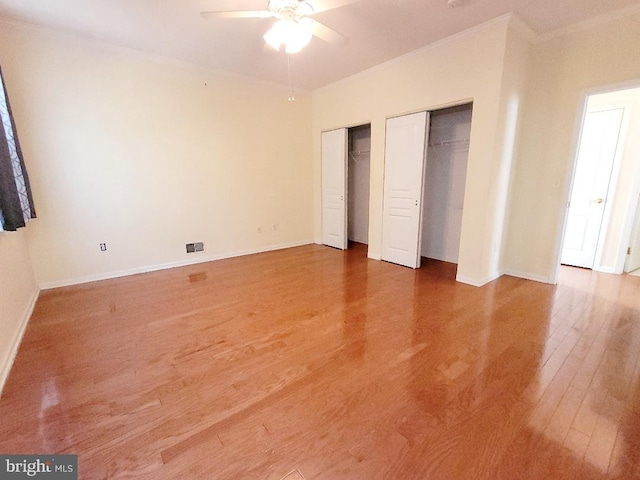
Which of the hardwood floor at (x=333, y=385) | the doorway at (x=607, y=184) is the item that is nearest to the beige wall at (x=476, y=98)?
the hardwood floor at (x=333, y=385)

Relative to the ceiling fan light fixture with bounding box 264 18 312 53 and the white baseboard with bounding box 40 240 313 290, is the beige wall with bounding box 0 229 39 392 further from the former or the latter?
the ceiling fan light fixture with bounding box 264 18 312 53

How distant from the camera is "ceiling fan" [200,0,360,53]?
6.86 feet

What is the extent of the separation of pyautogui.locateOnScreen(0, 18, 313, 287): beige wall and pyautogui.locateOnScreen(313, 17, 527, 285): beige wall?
188 centimetres

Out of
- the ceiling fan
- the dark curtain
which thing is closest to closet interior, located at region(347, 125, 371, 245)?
the ceiling fan

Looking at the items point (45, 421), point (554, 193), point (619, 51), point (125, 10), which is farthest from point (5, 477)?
point (619, 51)

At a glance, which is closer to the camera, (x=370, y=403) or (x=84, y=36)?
(x=370, y=403)

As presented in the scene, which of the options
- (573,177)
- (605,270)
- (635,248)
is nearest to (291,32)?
(573,177)

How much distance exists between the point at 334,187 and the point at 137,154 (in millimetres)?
2971

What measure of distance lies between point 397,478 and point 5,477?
168cm

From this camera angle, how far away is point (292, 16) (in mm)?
2150

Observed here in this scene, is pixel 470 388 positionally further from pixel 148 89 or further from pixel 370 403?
pixel 148 89

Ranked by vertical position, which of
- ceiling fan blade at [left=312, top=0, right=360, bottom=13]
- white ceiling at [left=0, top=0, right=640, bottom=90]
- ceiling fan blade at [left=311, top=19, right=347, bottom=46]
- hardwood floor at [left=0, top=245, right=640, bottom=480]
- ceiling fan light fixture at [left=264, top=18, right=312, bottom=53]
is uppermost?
white ceiling at [left=0, top=0, right=640, bottom=90]

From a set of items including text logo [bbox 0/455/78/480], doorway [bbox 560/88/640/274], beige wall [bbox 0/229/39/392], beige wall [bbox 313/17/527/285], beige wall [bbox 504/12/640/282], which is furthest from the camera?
doorway [bbox 560/88/640/274]

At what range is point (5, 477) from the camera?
121 cm
